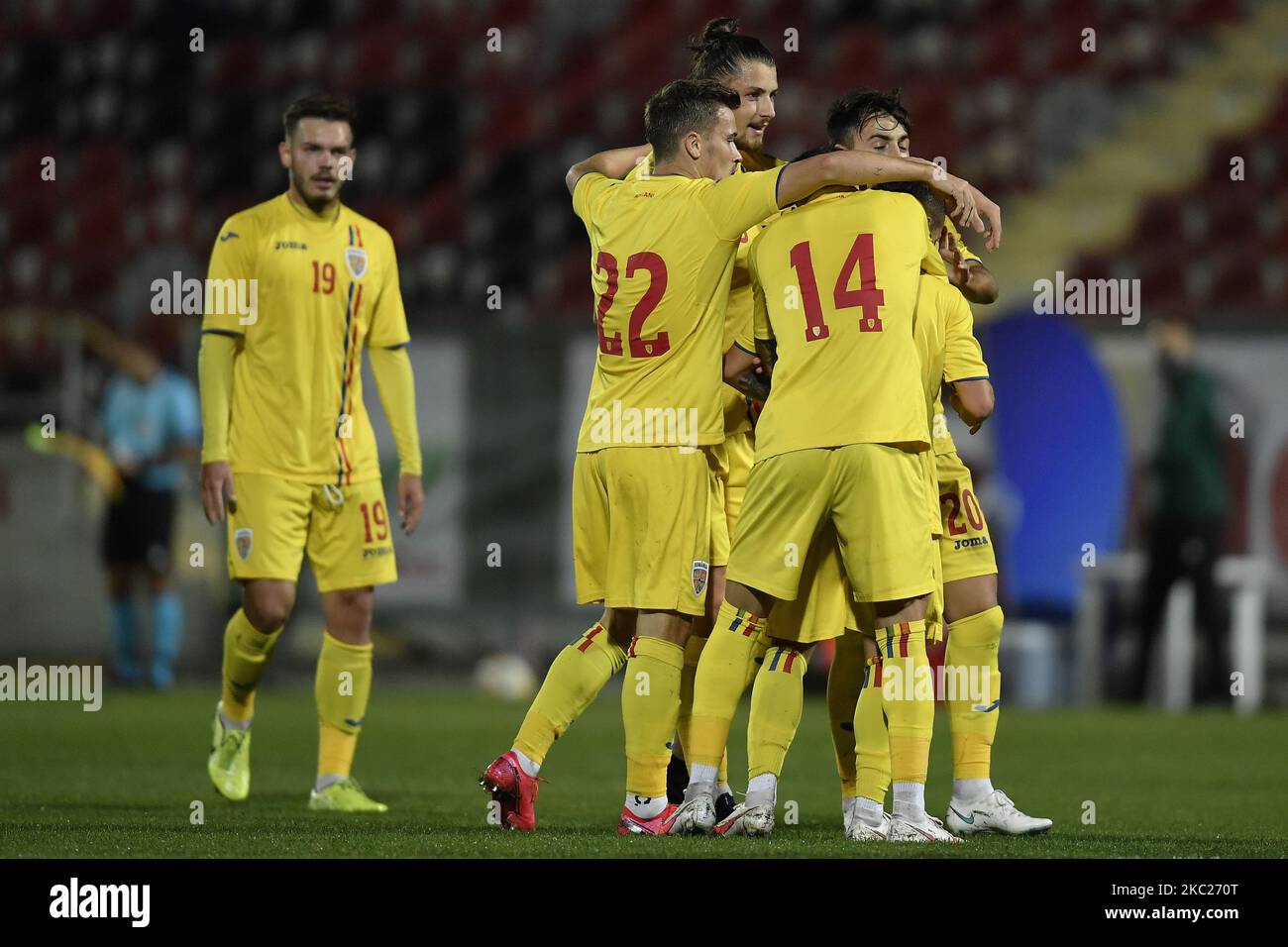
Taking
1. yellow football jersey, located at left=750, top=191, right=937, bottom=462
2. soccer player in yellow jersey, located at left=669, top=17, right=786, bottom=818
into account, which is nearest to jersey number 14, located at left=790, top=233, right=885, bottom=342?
yellow football jersey, located at left=750, top=191, right=937, bottom=462

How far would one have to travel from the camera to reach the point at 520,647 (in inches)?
498

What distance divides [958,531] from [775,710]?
93 cm

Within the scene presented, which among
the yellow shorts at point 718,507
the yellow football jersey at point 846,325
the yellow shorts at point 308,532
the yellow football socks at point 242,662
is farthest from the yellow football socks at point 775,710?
the yellow football socks at point 242,662

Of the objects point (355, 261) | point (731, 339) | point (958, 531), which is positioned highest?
point (355, 261)

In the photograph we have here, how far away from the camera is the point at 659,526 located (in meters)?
5.32

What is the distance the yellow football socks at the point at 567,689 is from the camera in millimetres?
5426

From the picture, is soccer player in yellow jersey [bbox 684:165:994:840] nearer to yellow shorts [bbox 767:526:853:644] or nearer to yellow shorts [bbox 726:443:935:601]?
yellow shorts [bbox 726:443:935:601]

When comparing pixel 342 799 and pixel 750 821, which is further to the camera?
pixel 342 799

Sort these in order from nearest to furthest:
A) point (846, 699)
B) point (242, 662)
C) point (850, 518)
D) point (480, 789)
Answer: point (850, 518) < point (846, 699) < point (242, 662) < point (480, 789)

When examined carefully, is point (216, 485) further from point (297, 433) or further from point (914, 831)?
point (914, 831)

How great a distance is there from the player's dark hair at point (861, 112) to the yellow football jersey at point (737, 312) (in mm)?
203

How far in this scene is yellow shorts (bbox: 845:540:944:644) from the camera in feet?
17.2

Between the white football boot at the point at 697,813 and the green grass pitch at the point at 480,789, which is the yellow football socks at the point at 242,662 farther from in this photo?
the white football boot at the point at 697,813

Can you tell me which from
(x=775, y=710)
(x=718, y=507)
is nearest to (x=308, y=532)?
(x=718, y=507)
